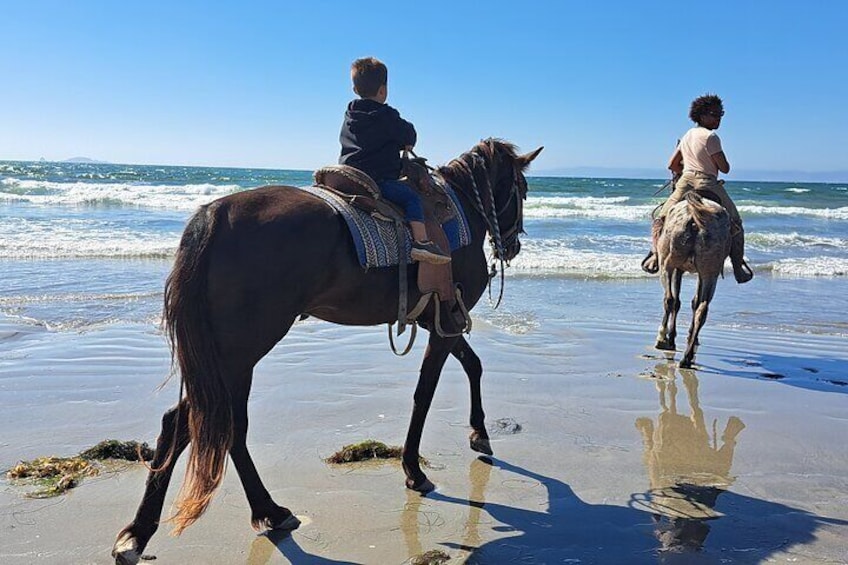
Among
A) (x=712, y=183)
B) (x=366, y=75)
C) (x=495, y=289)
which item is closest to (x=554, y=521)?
(x=366, y=75)

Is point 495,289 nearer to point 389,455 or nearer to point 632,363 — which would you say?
point 632,363

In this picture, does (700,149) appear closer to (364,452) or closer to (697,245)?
(697,245)

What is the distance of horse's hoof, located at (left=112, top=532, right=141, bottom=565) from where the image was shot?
3.09 meters

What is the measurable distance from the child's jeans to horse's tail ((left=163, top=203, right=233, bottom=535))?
42.6 inches

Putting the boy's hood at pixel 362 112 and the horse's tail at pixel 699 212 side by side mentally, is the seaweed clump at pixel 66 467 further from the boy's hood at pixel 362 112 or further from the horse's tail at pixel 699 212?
the horse's tail at pixel 699 212

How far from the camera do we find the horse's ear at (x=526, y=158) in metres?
4.81

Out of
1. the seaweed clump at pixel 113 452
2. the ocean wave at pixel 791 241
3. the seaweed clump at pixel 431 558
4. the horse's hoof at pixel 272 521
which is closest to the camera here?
the seaweed clump at pixel 431 558

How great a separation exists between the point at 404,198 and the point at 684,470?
8.13 feet

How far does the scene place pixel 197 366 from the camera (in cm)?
313

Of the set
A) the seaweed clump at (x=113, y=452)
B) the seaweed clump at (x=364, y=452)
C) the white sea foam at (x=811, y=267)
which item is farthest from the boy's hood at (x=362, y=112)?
the white sea foam at (x=811, y=267)

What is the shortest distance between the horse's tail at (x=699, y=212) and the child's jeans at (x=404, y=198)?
4.43 metres

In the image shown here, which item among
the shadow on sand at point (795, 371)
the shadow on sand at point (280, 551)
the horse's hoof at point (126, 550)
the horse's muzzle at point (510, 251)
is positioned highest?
the horse's muzzle at point (510, 251)

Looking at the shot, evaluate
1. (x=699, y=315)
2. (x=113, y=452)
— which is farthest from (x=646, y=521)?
(x=699, y=315)

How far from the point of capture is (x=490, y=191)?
461 cm
